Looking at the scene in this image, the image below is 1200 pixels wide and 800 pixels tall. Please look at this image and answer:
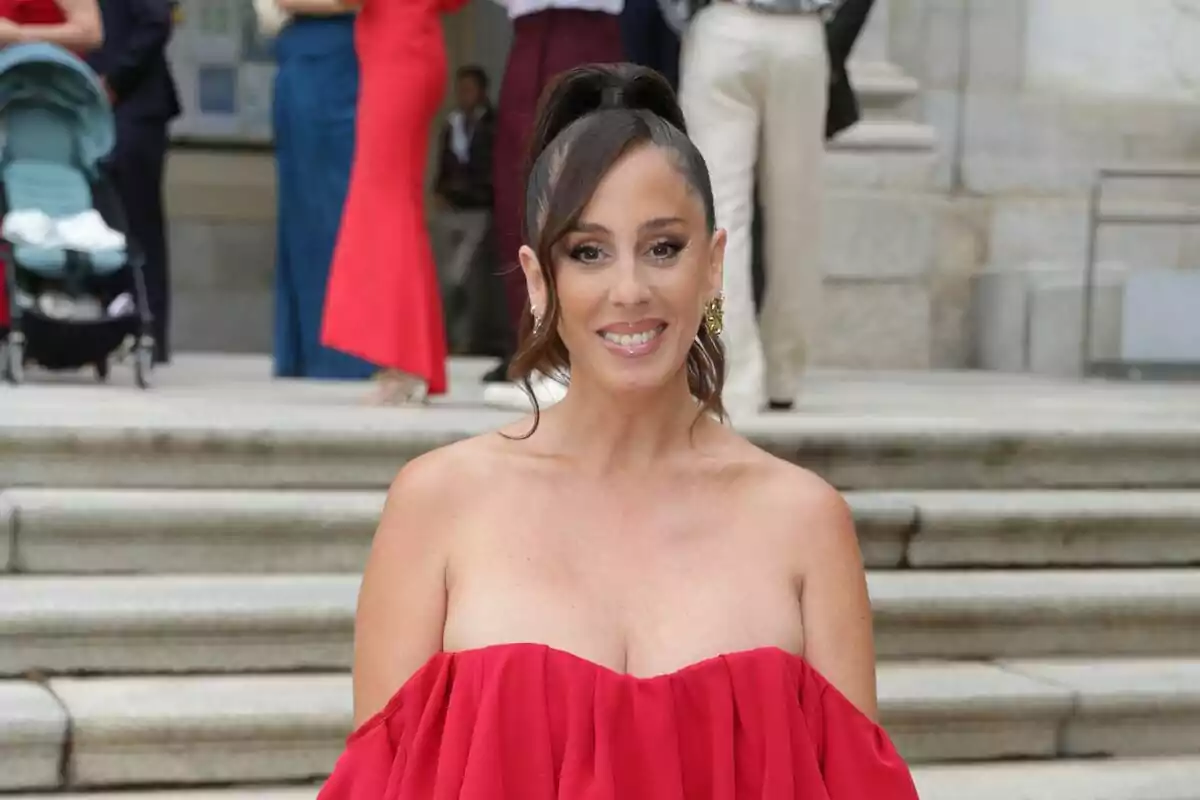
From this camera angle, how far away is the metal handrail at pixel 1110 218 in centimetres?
807

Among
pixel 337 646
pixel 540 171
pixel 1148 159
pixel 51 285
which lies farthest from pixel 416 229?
pixel 1148 159

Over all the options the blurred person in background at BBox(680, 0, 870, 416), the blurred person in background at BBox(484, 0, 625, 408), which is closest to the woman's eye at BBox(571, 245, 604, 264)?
the blurred person in background at BBox(680, 0, 870, 416)

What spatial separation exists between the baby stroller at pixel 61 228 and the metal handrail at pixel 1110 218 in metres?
4.55

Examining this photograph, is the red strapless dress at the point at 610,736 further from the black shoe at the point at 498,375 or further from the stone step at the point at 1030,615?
the black shoe at the point at 498,375

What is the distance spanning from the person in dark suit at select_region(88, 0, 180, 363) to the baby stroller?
979 mm

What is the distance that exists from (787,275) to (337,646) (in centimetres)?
217

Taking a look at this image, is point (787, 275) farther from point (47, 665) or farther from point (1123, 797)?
point (47, 665)

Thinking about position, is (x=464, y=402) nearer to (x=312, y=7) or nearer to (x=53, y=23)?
(x=312, y=7)

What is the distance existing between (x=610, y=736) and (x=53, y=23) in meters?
5.27

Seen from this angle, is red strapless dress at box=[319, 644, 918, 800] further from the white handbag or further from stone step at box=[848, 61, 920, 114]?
stone step at box=[848, 61, 920, 114]

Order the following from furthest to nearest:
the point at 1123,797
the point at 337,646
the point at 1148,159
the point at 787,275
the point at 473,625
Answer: the point at 1148,159
the point at 787,275
the point at 337,646
the point at 1123,797
the point at 473,625

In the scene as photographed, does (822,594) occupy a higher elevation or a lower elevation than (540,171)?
lower

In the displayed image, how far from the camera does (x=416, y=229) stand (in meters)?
5.34

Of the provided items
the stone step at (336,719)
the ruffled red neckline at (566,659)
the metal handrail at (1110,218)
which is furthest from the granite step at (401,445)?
the metal handrail at (1110,218)
